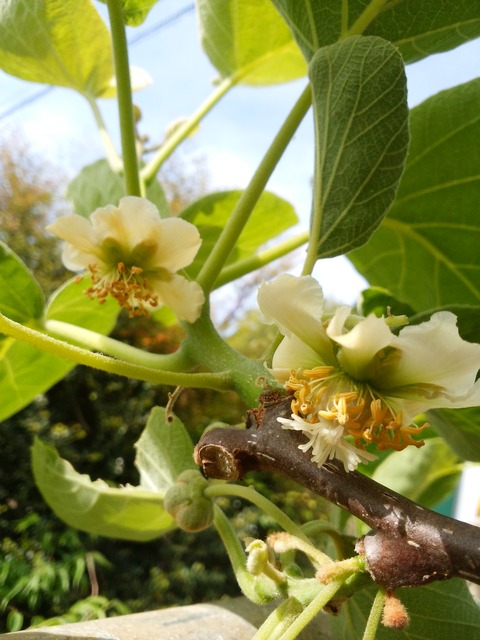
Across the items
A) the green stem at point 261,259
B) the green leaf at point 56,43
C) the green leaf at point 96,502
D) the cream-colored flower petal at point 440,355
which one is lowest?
the green leaf at point 96,502

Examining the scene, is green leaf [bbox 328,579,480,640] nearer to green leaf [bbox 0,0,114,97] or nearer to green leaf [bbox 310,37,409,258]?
green leaf [bbox 310,37,409,258]

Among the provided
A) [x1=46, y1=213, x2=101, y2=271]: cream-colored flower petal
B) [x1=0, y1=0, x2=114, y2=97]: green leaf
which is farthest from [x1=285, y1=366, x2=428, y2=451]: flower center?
[x1=0, y1=0, x2=114, y2=97]: green leaf

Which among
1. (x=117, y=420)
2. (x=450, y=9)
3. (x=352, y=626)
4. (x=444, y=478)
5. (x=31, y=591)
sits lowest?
(x=117, y=420)

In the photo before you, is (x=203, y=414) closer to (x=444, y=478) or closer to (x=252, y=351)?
(x=252, y=351)

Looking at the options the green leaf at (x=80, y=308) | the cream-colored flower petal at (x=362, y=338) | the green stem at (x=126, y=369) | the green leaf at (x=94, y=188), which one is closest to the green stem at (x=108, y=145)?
the green leaf at (x=94, y=188)

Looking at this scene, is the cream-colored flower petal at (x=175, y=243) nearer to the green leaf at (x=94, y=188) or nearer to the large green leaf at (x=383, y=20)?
the large green leaf at (x=383, y=20)

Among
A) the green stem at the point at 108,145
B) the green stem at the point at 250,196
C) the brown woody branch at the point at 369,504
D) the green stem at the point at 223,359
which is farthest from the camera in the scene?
the green stem at the point at 108,145

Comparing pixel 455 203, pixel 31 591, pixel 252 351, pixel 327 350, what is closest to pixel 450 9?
pixel 455 203

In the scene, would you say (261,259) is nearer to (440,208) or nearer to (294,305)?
(440,208)
